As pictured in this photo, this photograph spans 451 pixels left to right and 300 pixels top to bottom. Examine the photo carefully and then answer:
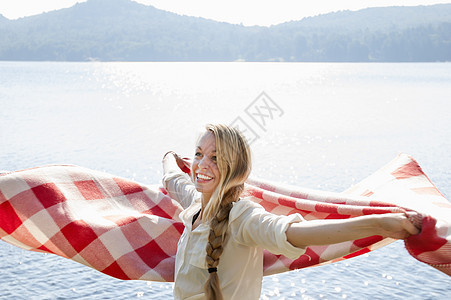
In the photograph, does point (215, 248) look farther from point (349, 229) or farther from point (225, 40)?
point (225, 40)

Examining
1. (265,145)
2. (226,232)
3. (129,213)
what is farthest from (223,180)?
(265,145)

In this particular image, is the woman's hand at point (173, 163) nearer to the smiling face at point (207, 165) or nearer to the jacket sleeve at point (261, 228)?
the smiling face at point (207, 165)

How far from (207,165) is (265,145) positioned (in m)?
14.7

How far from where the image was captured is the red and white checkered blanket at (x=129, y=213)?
271 centimetres

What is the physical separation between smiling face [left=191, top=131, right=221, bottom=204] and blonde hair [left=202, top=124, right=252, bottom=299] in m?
0.03

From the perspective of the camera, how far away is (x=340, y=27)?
120m

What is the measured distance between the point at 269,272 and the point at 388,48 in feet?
349

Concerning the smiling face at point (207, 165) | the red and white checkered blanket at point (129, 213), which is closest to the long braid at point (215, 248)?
the smiling face at point (207, 165)

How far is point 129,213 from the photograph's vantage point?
3125 millimetres

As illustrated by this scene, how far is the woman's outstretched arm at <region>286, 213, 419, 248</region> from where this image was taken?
5.75ft

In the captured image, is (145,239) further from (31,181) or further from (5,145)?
(5,145)

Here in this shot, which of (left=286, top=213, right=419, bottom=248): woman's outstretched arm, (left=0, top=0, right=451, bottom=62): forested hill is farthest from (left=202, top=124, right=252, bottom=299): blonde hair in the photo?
(left=0, top=0, right=451, bottom=62): forested hill

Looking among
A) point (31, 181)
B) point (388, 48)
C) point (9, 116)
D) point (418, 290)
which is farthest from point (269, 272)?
point (388, 48)

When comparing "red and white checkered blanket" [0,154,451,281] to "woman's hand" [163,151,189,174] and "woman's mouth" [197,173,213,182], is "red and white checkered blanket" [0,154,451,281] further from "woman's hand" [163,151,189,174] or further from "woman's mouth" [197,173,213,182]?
"woman's mouth" [197,173,213,182]
